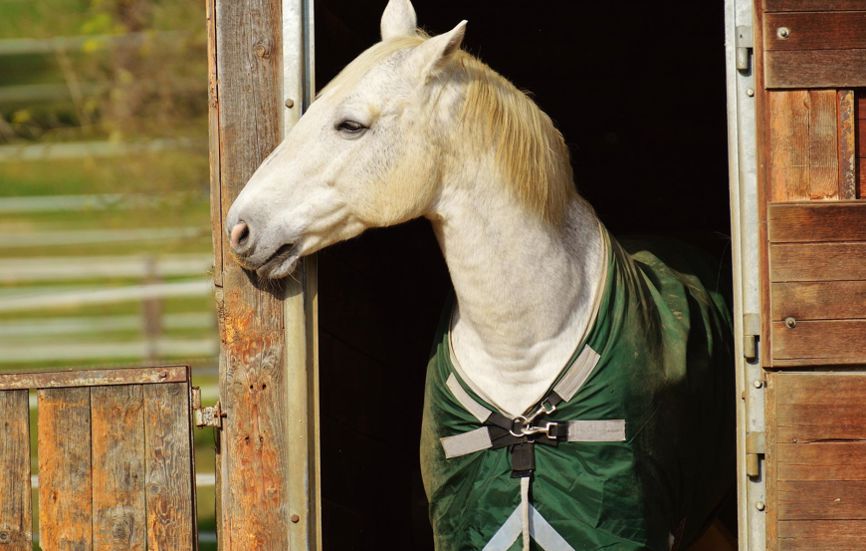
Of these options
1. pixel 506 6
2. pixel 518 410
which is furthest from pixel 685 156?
pixel 518 410

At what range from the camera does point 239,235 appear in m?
3.26

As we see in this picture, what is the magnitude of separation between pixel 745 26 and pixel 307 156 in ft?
3.94

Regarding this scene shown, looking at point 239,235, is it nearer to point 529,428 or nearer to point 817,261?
point 529,428

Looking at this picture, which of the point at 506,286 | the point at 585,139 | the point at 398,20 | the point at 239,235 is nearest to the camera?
the point at 239,235

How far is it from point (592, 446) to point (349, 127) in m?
1.05

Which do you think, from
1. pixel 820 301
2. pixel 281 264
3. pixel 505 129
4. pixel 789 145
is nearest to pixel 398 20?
pixel 505 129

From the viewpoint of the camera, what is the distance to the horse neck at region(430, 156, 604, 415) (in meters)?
3.37

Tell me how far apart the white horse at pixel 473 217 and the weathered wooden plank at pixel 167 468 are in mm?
529

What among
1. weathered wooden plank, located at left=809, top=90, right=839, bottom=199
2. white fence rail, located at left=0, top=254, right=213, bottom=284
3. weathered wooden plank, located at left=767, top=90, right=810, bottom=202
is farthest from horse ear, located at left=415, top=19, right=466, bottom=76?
white fence rail, located at left=0, top=254, right=213, bottom=284

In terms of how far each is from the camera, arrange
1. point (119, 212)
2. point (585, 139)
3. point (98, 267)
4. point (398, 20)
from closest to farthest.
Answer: point (398, 20)
point (585, 139)
point (98, 267)
point (119, 212)

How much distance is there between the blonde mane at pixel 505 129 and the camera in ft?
11.0

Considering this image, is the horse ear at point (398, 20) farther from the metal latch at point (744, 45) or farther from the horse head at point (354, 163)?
the metal latch at point (744, 45)

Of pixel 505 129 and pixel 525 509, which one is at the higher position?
pixel 505 129

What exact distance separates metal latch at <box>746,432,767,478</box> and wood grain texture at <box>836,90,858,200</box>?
661mm
